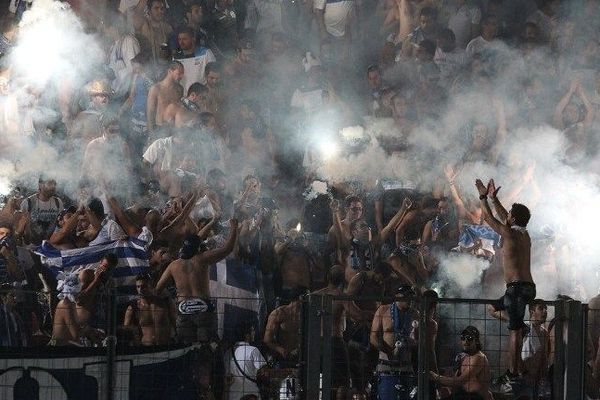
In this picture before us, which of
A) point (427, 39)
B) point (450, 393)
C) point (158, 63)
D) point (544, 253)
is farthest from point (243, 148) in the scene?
point (450, 393)

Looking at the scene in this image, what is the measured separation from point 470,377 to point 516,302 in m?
0.63

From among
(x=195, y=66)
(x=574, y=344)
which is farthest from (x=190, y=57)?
(x=574, y=344)

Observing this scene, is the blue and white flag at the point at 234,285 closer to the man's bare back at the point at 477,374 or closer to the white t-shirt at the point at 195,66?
the man's bare back at the point at 477,374

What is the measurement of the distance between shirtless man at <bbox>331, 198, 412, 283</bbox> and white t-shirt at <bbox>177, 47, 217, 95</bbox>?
2.55 metres

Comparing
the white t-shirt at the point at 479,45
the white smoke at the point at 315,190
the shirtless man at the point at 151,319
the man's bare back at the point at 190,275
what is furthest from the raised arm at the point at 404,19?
the shirtless man at the point at 151,319

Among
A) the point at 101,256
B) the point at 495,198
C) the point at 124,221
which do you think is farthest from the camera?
the point at 124,221

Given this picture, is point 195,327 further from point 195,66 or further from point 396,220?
point 195,66

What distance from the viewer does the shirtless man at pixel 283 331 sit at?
9328 mm

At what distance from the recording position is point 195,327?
29.6ft

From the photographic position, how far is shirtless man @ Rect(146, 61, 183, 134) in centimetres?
1320

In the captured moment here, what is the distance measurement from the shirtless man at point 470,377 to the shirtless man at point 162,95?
5919 millimetres

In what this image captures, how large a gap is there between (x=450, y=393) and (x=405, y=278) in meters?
3.93

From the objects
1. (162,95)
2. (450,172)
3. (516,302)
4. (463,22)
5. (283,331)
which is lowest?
(283,331)

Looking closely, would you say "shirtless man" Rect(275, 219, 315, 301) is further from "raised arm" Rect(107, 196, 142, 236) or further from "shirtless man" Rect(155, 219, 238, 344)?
"raised arm" Rect(107, 196, 142, 236)
